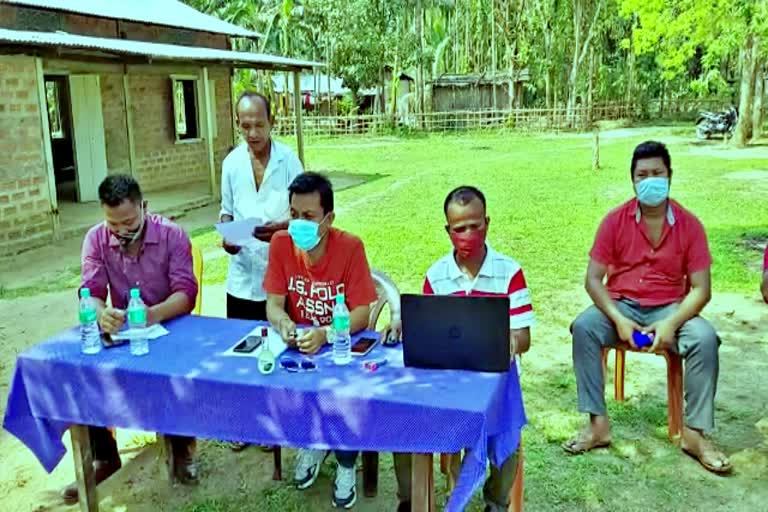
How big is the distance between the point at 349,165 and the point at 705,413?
16935 mm

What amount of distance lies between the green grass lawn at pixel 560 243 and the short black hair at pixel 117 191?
154 cm

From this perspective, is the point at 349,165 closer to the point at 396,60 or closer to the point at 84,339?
the point at 396,60

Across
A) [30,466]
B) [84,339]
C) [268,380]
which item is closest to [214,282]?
[30,466]

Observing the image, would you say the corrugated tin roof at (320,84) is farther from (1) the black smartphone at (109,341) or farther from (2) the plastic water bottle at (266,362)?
(2) the plastic water bottle at (266,362)

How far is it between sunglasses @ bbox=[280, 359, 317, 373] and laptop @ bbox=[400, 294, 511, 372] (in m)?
0.38

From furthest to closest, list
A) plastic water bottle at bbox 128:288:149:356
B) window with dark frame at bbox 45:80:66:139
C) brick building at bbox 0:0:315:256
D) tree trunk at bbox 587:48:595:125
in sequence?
tree trunk at bbox 587:48:595:125 → window with dark frame at bbox 45:80:66:139 → brick building at bbox 0:0:315:256 → plastic water bottle at bbox 128:288:149:356

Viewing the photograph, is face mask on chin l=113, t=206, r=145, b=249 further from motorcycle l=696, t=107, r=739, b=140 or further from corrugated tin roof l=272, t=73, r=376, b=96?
corrugated tin roof l=272, t=73, r=376, b=96

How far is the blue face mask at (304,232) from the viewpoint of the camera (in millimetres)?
3297

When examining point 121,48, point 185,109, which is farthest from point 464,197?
point 185,109

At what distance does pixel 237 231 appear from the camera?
4.01 m

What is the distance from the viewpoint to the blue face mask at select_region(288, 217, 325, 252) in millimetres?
3297

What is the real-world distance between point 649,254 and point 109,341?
9.75ft

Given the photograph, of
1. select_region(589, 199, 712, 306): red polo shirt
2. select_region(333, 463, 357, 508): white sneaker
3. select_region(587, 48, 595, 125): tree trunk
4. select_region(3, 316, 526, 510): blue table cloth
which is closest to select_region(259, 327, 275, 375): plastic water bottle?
select_region(3, 316, 526, 510): blue table cloth

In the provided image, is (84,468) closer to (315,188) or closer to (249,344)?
(249,344)
